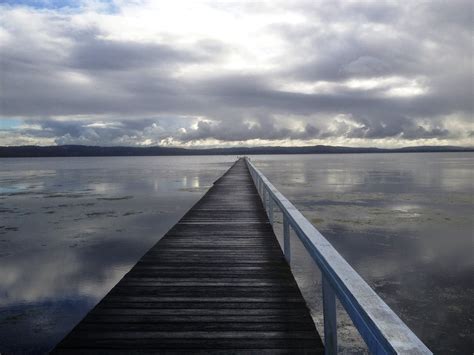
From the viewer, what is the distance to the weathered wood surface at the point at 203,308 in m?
3.20

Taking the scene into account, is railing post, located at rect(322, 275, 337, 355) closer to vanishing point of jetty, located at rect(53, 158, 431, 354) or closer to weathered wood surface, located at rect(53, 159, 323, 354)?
vanishing point of jetty, located at rect(53, 158, 431, 354)

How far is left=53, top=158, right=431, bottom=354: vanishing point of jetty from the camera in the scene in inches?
86.2

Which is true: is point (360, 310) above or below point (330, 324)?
above

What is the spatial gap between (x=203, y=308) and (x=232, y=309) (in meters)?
0.31

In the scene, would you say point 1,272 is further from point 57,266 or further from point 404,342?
point 404,342

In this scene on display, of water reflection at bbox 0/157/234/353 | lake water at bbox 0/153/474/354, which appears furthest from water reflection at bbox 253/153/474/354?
water reflection at bbox 0/157/234/353

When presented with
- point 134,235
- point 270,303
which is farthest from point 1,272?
point 270,303

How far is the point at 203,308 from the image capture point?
3898 millimetres

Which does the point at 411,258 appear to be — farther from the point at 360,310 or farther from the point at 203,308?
the point at 360,310

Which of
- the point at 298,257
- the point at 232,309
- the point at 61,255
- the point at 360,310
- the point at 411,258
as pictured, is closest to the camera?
the point at 360,310

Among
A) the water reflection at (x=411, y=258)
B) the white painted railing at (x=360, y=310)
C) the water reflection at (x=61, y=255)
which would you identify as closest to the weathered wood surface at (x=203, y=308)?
the white painted railing at (x=360, y=310)

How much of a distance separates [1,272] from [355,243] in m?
10.0

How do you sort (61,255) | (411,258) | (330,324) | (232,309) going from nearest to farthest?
(330,324)
(232,309)
(411,258)
(61,255)

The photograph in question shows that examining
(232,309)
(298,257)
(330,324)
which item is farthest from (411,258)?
(330,324)
